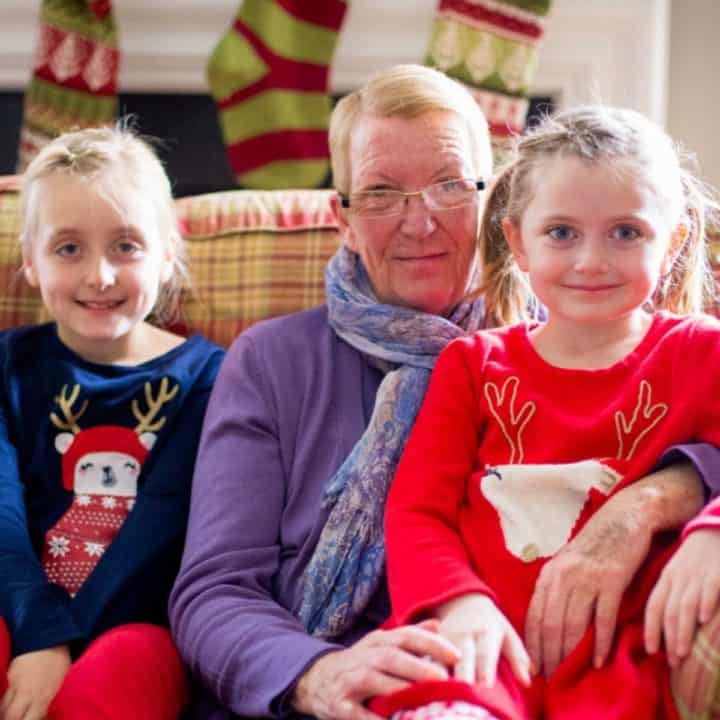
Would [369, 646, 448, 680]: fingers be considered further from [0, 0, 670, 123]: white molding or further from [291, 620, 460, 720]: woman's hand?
[0, 0, 670, 123]: white molding

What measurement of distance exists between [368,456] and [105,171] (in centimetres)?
62

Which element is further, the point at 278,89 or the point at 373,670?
the point at 278,89

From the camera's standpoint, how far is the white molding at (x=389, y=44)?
2576 millimetres

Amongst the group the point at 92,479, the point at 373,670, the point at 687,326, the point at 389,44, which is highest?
the point at 389,44

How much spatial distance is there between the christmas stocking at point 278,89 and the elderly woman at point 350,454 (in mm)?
878

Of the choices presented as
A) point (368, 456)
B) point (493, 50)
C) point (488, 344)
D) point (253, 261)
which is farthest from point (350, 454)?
Result: point (493, 50)

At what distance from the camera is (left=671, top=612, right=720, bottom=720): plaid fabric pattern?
41.9 inches

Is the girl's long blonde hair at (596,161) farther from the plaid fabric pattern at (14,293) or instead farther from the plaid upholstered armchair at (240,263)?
the plaid fabric pattern at (14,293)

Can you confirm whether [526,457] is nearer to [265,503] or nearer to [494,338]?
[494,338]

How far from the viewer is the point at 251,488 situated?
56.9 inches

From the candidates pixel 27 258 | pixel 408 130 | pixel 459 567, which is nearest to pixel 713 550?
pixel 459 567

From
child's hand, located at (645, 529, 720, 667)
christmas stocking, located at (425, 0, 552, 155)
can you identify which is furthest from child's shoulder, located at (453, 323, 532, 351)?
christmas stocking, located at (425, 0, 552, 155)

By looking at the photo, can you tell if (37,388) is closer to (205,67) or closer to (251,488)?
(251,488)

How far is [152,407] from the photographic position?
1648 mm
